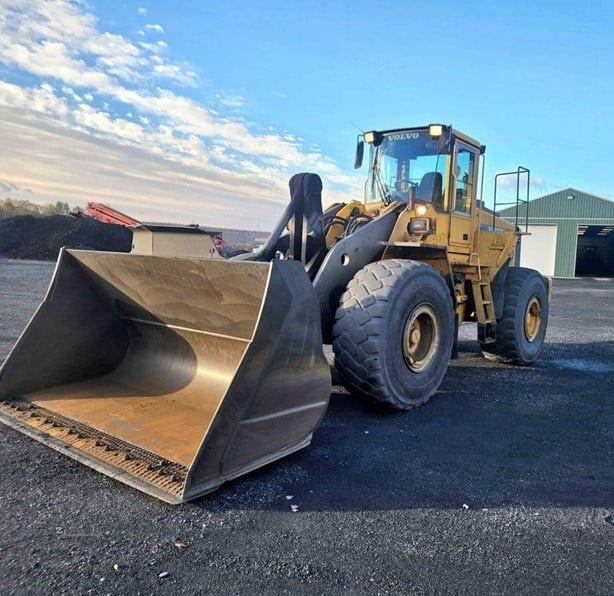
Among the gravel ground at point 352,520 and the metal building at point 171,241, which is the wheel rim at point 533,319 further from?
the metal building at point 171,241

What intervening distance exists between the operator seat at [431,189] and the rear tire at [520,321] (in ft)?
6.90

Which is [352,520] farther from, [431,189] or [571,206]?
[571,206]

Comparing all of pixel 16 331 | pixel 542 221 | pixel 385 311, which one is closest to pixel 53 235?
pixel 16 331

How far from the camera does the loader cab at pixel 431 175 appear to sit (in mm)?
5680

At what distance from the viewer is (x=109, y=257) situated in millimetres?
4184

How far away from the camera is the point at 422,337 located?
16.6 feet

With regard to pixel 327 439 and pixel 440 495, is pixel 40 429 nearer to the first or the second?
pixel 327 439

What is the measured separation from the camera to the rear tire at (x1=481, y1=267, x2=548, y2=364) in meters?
6.95

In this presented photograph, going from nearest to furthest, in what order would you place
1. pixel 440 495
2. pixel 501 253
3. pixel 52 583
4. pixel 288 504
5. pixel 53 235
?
pixel 52 583, pixel 288 504, pixel 440 495, pixel 501 253, pixel 53 235

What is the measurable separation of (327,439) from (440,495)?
102cm

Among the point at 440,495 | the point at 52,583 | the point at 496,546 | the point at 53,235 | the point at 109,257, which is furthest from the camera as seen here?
the point at 53,235

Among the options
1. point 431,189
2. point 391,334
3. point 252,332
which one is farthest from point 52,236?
point 391,334

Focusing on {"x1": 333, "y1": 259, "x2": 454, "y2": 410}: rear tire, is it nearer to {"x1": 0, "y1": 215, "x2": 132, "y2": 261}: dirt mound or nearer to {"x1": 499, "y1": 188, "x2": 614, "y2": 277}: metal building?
{"x1": 0, "y1": 215, "x2": 132, "y2": 261}: dirt mound

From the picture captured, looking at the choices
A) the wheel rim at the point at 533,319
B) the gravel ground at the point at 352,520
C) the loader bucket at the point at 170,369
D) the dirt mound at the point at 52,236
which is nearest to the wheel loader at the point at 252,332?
the loader bucket at the point at 170,369
